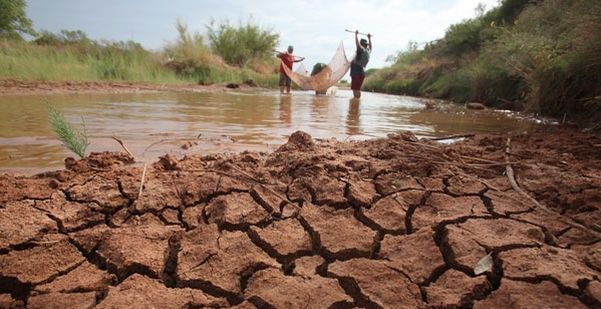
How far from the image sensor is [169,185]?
5.84 ft

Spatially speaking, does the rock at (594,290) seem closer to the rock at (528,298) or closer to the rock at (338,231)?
the rock at (528,298)

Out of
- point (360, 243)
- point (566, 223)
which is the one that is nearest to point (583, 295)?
point (566, 223)

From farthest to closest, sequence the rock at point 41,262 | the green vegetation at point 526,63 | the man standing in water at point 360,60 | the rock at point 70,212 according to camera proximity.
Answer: the man standing in water at point 360,60 → the green vegetation at point 526,63 → the rock at point 70,212 → the rock at point 41,262

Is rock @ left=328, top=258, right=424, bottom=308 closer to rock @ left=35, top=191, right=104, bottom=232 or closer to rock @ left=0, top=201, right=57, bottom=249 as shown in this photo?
rock @ left=35, top=191, right=104, bottom=232

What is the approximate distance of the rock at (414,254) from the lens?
1293mm

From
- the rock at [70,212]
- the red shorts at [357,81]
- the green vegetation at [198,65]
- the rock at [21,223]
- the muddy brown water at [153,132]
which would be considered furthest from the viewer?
the green vegetation at [198,65]

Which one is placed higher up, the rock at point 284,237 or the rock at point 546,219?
the rock at point 546,219

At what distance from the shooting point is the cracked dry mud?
1178 millimetres

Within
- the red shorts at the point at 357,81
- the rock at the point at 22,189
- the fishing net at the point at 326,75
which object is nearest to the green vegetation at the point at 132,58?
the fishing net at the point at 326,75

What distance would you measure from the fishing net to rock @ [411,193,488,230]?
10.9 metres

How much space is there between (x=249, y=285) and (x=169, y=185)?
78 cm

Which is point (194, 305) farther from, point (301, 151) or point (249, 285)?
point (301, 151)

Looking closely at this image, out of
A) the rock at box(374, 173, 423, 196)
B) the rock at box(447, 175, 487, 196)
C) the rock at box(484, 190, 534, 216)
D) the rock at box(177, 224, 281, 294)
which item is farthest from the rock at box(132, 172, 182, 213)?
the rock at box(484, 190, 534, 216)

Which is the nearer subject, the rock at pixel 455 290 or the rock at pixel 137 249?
the rock at pixel 455 290
